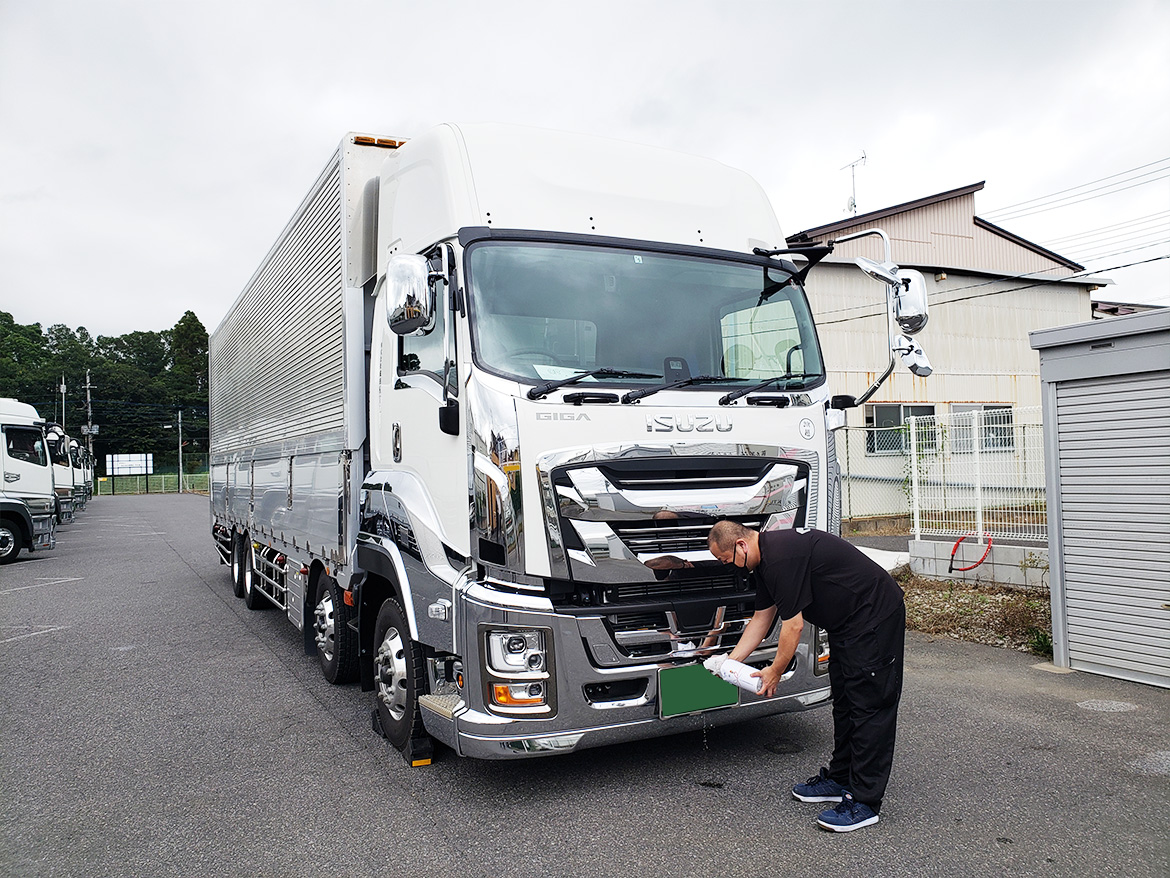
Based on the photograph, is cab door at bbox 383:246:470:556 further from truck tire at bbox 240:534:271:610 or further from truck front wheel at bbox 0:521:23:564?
truck front wheel at bbox 0:521:23:564

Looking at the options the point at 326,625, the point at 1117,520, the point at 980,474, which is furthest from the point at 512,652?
the point at 980,474

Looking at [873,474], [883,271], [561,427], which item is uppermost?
[883,271]

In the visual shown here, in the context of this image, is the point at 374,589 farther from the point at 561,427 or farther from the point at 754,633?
the point at 754,633

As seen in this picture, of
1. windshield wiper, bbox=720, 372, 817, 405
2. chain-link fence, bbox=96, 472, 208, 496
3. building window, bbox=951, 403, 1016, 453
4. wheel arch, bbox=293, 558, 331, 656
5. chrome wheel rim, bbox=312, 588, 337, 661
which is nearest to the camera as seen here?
windshield wiper, bbox=720, 372, 817, 405

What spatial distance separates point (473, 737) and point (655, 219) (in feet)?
9.20

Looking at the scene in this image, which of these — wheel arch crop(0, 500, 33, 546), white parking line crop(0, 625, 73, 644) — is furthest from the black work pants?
wheel arch crop(0, 500, 33, 546)

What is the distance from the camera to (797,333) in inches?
185

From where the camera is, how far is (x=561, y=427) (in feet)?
12.4

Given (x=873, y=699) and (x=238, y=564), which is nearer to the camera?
(x=873, y=699)

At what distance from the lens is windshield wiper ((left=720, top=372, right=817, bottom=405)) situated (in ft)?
13.6

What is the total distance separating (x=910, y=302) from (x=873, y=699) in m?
2.06

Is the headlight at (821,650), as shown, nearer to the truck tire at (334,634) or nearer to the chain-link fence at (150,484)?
the truck tire at (334,634)

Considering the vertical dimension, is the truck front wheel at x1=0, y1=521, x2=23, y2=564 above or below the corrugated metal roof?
below

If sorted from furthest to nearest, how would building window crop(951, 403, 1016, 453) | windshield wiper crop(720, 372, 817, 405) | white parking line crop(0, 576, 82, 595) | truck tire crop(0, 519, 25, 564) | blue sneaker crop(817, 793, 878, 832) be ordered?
truck tire crop(0, 519, 25, 564) → white parking line crop(0, 576, 82, 595) → building window crop(951, 403, 1016, 453) → windshield wiper crop(720, 372, 817, 405) → blue sneaker crop(817, 793, 878, 832)
